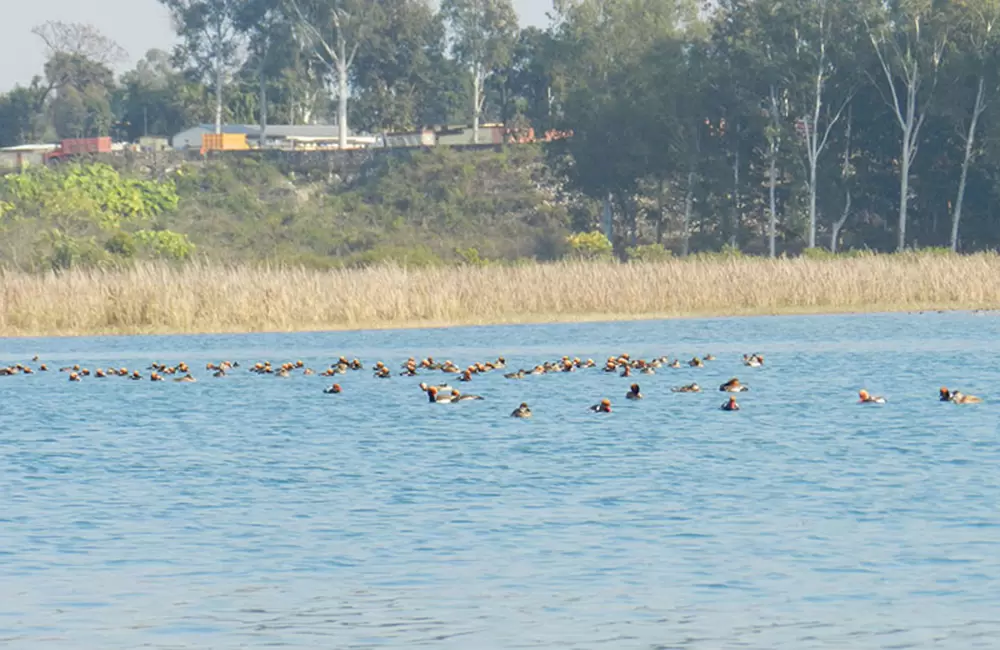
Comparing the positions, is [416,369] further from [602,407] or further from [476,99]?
[476,99]

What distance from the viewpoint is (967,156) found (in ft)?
257

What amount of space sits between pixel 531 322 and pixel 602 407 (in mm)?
23051

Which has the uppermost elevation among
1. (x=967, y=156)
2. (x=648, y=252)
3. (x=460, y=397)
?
(x=967, y=156)

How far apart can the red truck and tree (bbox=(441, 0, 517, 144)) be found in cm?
2412

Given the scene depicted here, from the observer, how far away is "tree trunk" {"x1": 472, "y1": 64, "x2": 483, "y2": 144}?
402 feet

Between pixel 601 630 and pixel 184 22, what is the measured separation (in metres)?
119

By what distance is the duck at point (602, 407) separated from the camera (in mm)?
29245

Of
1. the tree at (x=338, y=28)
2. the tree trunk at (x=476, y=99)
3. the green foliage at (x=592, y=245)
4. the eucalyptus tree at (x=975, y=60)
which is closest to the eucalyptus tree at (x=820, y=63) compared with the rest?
the eucalyptus tree at (x=975, y=60)

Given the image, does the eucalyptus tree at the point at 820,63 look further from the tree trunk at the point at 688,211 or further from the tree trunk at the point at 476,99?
the tree trunk at the point at 476,99

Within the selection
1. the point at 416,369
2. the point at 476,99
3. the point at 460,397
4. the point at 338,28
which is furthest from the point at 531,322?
the point at 476,99

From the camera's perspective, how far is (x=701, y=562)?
16.1 metres

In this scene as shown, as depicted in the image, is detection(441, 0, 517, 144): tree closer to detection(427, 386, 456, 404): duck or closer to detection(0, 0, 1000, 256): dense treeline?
detection(0, 0, 1000, 256): dense treeline

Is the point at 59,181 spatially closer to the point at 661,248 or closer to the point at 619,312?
the point at 661,248

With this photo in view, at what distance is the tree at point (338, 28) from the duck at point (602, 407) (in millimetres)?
88467
